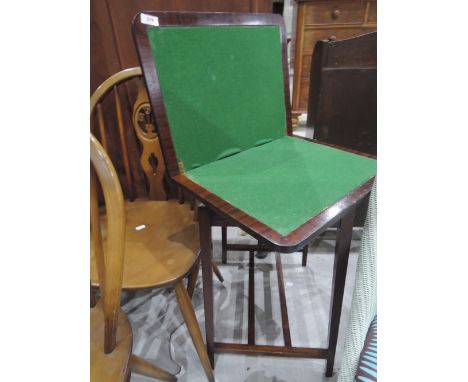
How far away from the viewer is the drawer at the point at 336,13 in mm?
2222

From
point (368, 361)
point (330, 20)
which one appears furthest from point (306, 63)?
point (368, 361)

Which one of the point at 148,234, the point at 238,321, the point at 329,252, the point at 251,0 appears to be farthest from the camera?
the point at 329,252

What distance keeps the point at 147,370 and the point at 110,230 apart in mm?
585

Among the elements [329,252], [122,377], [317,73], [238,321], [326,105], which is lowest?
[238,321]

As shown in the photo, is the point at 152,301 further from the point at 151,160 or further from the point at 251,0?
the point at 251,0

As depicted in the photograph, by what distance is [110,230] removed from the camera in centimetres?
44

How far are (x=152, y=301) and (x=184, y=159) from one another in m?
0.81

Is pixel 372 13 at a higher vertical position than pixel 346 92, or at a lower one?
higher

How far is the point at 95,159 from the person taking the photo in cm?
41

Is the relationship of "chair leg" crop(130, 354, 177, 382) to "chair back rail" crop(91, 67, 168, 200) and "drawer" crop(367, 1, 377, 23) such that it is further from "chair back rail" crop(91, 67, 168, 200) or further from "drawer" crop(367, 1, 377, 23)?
"drawer" crop(367, 1, 377, 23)

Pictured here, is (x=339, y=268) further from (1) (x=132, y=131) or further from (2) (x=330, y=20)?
(2) (x=330, y=20)

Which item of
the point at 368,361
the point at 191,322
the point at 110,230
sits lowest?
the point at 191,322

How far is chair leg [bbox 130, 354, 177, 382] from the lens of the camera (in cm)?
78
